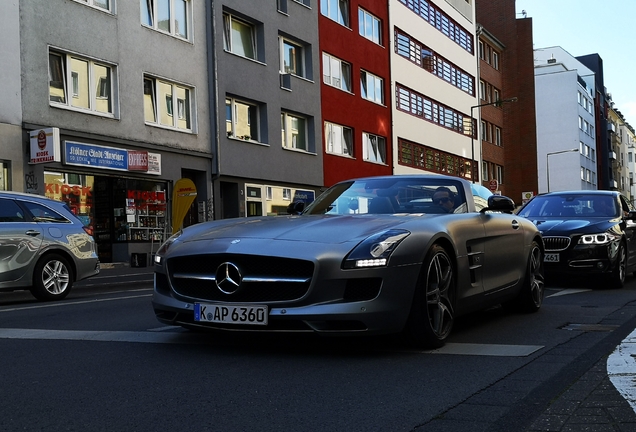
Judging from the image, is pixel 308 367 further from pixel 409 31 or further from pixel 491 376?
pixel 409 31

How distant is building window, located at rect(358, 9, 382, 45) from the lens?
39.0 m

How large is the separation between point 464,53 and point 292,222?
51.0 metres

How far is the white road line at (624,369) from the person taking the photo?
14.3 ft

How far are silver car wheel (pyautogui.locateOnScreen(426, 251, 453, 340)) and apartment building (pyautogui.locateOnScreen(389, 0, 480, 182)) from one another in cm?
3503

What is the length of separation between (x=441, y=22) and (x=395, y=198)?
149 ft

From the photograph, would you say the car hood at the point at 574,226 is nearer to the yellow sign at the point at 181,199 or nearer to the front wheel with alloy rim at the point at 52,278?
the front wheel with alloy rim at the point at 52,278

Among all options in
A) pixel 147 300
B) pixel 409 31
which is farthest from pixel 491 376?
pixel 409 31

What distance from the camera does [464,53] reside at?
5531cm

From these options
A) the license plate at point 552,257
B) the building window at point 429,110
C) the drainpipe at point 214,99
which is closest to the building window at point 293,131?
the drainpipe at point 214,99

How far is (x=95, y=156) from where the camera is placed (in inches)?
859

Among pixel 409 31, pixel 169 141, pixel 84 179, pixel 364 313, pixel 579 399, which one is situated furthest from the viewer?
pixel 409 31

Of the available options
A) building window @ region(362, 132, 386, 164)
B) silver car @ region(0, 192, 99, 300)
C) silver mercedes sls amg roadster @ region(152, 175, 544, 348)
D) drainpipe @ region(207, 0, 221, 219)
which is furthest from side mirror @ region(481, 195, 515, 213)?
building window @ region(362, 132, 386, 164)

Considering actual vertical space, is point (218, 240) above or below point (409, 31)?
below

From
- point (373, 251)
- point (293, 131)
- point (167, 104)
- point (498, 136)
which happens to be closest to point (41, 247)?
point (373, 251)
